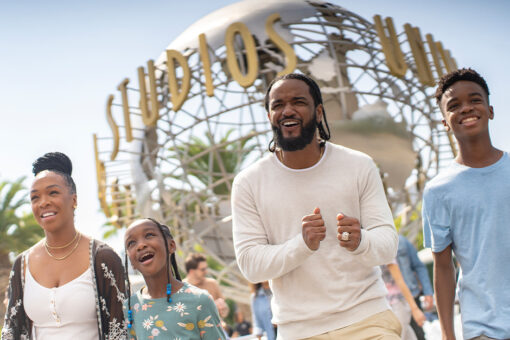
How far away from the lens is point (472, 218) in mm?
2174

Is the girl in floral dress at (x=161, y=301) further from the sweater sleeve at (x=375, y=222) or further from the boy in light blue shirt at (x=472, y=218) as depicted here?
the boy in light blue shirt at (x=472, y=218)

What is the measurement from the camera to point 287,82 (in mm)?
2117

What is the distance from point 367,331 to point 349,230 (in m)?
0.37

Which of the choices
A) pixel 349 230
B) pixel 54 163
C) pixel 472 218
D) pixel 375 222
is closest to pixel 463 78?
pixel 472 218

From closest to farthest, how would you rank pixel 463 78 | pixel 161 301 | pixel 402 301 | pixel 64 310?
pixel 463 78 < pixel 64 310 < pixel 161 301 < pixel 402 301

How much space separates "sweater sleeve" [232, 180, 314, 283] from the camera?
1922mm

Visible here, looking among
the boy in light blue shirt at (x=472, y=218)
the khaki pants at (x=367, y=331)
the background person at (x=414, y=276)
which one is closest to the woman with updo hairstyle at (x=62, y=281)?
the khaki pants at (x=367, y=331)

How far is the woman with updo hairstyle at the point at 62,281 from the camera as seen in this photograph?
2436 mm

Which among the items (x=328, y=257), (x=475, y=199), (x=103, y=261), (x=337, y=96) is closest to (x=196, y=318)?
(x=103, y=261)

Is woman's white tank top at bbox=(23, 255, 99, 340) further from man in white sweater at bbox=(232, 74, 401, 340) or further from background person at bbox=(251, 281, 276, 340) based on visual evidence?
background person at bbox=(251, 281, 276, 340)

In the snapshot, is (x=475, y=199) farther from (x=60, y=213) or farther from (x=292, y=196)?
(x=60, y=213)

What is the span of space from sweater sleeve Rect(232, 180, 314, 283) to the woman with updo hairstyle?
0.73 meters

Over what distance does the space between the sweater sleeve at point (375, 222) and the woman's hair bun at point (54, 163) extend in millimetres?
1399

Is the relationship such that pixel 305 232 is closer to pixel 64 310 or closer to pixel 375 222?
pixel 375 222
